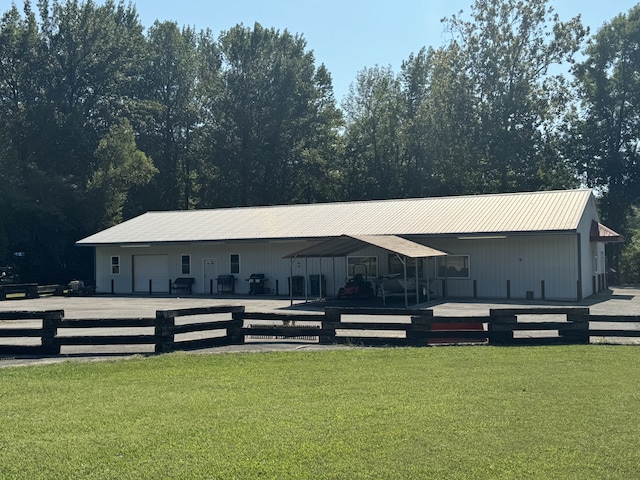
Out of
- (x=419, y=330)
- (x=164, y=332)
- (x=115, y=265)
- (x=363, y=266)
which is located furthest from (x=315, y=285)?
(x=164, y=332)

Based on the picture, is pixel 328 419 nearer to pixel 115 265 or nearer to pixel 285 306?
pixel 285 306

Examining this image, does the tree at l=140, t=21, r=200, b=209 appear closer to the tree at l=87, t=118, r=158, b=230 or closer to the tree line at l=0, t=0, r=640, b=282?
the tree line at l=0, t=0, r=640, b=282

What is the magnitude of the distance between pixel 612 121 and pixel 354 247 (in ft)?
105

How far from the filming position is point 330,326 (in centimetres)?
1448

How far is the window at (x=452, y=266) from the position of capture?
1179 inches

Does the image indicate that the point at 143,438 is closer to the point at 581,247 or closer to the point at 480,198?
the point at 581,247

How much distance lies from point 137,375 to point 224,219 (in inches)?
1119

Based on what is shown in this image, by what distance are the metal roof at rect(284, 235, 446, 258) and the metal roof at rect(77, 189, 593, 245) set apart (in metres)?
3.42

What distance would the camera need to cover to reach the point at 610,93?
50.9 m

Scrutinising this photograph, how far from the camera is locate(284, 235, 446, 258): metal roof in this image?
2497 cm

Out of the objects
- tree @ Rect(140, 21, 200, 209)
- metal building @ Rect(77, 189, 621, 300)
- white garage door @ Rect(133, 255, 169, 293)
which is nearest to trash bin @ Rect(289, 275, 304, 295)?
metal building @ Rect(77, 189, 621, 300)

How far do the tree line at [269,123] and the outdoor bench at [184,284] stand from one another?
13.6m

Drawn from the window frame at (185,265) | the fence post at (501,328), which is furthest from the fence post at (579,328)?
the window frame at (185,265)

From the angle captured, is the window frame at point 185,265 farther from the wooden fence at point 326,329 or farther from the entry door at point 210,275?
the wooden fence at point 326,329
